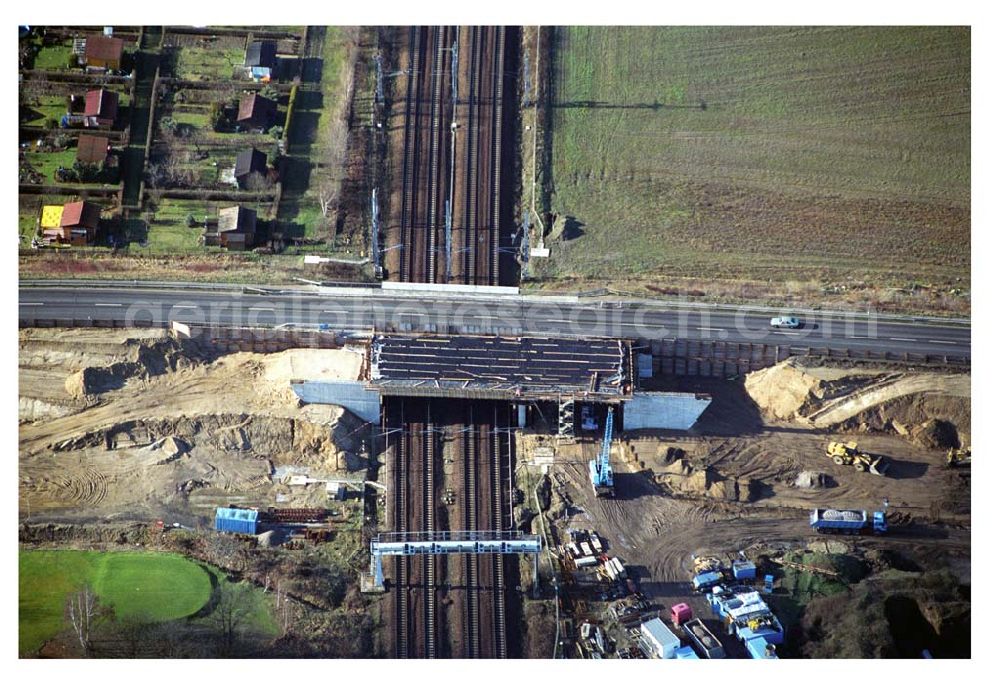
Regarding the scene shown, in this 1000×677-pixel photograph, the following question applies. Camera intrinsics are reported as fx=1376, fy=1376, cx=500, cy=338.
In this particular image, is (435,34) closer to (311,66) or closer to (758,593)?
(311,66)

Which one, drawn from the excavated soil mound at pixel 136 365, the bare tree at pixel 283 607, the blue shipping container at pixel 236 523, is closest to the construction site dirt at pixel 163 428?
the excavated soil mound at pixel 136 365

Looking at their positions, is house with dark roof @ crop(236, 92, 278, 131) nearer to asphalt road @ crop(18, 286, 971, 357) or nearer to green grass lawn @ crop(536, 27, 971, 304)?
asphalt road @ crop(18, 286, 971, 357)

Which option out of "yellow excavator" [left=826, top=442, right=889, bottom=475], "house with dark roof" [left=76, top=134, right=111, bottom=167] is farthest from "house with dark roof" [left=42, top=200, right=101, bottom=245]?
"yellow excavator" [left=826, top=442, right=889, bottom=475]

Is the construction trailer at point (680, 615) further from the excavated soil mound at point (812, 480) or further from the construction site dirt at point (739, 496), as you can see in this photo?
the excavated soil mound at point (812, 480)

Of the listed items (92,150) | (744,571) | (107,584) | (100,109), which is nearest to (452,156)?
(100,109)

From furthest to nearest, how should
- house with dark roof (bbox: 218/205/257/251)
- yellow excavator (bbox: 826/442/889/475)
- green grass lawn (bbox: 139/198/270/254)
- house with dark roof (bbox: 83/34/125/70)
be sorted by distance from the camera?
house with dark roof (bbox: 83/34/125/70)
green grass lawn (bbox: 139/198/270/254)
house with dark roof (bbox: 218/205/257/251)
yellow excavator (bbox: 826/442/889/475)

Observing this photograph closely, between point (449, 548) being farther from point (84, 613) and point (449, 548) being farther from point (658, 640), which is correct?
point (84, 613)
